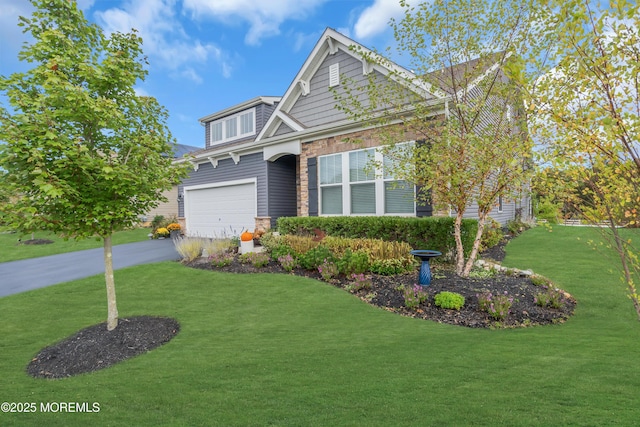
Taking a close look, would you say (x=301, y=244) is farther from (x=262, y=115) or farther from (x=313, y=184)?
(x=262, y=115)

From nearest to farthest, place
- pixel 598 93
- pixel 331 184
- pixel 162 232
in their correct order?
pixel 598 93 < pixel 331 184 < pixel 162 232

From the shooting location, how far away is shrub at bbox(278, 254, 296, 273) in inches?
312

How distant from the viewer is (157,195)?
182 inches

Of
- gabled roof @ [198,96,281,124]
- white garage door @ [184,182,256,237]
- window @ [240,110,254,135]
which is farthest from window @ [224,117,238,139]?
white garage door @ [184,182,256,237]

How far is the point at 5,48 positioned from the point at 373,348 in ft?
21.7

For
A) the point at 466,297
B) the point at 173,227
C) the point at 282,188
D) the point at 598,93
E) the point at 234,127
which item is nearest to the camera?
the point at 598,93

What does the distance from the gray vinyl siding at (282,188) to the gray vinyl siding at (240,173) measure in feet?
0.77

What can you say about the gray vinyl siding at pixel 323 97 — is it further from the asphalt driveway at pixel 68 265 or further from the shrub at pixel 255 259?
the asphalt driveway at pixel 68 265

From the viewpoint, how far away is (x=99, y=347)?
4.07 metres

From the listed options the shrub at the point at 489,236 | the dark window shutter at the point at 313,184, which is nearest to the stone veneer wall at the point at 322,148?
the dark window shutter at the point at 313,184

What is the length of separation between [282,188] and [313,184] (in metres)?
2.42

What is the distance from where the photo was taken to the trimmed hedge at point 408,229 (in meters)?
7.73

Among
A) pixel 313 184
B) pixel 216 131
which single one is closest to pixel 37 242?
pixel 216 131

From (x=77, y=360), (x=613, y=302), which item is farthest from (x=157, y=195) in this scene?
(x=613, y=302)
